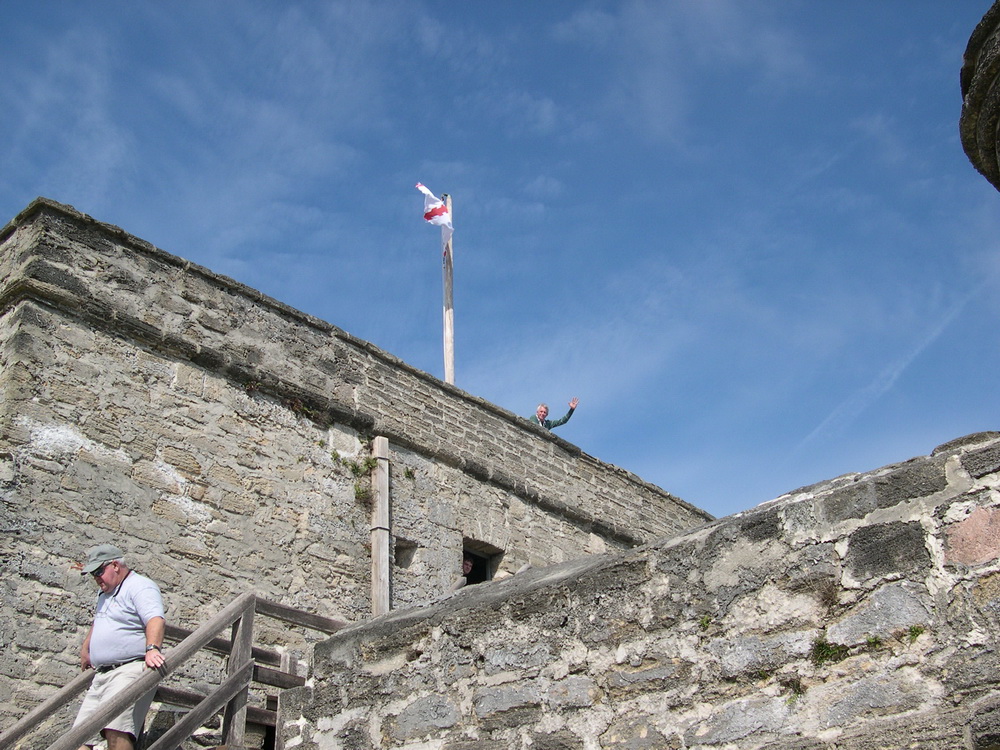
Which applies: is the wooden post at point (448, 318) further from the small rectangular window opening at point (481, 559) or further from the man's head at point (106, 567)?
the man's head at point (106, 567)

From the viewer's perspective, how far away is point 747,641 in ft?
12.6

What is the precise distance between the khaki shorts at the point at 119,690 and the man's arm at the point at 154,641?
15cm

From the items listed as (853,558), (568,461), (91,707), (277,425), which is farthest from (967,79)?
(568,461)

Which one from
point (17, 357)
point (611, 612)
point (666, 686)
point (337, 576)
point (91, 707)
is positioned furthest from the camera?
point (337, 576)

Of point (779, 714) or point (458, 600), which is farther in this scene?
point (458, 600)

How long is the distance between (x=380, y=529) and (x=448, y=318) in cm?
484

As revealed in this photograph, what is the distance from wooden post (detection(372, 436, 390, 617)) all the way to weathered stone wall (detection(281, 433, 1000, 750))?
12.0 feet

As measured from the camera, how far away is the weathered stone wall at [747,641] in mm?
3410

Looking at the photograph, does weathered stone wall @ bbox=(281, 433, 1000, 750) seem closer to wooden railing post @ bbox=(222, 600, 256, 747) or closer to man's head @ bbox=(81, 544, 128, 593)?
wooden railing post @ bbox=(222, 600, 256, 747)

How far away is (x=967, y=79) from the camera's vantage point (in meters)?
4.72

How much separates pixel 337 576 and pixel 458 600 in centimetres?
365

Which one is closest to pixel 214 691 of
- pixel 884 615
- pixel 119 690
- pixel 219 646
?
pixel 219 646

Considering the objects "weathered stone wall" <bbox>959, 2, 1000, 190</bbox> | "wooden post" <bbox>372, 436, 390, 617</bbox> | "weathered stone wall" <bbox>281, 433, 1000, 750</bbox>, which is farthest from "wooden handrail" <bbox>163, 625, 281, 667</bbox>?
"weathered stone wall" <bbox>959, 2, 1000, 190</bbox>

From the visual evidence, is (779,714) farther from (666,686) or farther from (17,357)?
(17,357)
